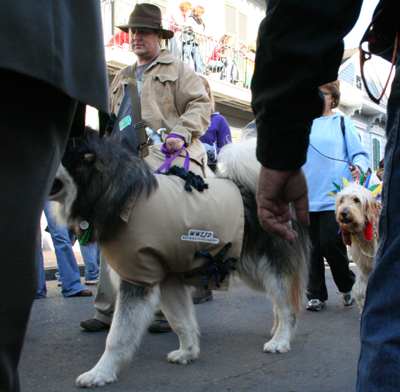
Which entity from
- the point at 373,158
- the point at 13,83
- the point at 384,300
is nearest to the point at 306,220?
the point at 384,300

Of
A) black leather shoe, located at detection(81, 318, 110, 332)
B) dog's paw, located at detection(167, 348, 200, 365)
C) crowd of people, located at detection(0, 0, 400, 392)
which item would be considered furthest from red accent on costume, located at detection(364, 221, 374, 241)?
crowd of people, located at detection(0, 0, 400, 392)

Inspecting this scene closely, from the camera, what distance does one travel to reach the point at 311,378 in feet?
8.62

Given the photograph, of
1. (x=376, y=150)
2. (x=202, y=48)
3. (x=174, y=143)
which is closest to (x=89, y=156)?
(x=174, y=143)

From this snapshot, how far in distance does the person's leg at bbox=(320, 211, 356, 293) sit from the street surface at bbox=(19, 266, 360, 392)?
13.2 inches

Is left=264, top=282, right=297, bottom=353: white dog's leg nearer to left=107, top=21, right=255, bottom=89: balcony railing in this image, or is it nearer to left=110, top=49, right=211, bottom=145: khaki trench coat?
left=110, top=49, right=211, bottom=145: khaki trench coat

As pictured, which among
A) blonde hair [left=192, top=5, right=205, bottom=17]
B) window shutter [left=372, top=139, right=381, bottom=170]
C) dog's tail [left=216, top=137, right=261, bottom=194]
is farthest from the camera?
window shutter [left=372, top=139, right=381, bottom=170]

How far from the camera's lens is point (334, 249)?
14.4 feet

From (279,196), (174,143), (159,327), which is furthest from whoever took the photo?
(159,327)

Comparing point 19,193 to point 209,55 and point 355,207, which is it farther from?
point 209,55

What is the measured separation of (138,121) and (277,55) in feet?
8.06

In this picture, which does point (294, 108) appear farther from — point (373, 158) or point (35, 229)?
point (373, 158)

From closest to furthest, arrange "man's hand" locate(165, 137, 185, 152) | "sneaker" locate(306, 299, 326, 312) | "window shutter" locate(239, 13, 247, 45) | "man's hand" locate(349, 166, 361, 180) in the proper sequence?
"man's hand" locate(165, 137, 185, 152), "man's hand" locate(349, 166, 361, 180), "sneaker" locate(306, 299, 326, 312), "window shutter" locate(239, 13, 247, 45)

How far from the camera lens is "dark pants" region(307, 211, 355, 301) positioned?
4.41 m

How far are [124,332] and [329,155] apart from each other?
2.84 meters
